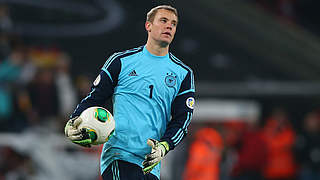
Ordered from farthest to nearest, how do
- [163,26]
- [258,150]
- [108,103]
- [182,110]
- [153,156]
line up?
[108,103] → [258,150] → [182,110] → [163,26] → [153,156]

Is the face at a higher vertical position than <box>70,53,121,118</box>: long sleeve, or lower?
higher

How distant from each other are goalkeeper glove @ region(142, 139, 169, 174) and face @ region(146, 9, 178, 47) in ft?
2.92

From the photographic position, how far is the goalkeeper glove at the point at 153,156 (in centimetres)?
509

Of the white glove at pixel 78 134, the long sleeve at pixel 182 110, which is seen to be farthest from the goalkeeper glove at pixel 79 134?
the long sleeve at pixel 182 110

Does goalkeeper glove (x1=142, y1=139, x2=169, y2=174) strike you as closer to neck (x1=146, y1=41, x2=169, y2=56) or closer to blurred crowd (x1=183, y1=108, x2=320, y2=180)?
neck (x1=146, y1=41, x2=169, y2=56)

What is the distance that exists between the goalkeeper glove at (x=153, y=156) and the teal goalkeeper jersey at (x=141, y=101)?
226 mm

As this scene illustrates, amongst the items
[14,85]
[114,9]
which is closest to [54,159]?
[14,85]

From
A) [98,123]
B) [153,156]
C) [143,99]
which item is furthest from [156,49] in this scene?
[153,156]

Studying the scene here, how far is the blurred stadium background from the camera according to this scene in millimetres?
13492

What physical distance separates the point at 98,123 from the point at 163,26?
3.32ft

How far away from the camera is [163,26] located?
5.46m

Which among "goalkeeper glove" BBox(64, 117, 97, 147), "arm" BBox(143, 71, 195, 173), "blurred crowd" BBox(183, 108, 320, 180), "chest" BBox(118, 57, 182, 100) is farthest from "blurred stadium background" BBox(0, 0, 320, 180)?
"goalkeeper glove" BBox(64, 117, 97, 147)

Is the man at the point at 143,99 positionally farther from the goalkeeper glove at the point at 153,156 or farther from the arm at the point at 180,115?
the goalkeeper glove at the point at 153,156

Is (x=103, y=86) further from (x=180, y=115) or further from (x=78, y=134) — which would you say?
(x=180, y=115)
